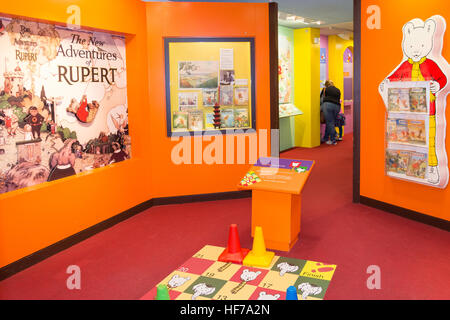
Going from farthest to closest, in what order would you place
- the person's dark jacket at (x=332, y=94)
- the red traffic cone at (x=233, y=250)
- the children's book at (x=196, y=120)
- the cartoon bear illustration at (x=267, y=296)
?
the person's dark jacket at (x=332, y=94) < the children's book at (x=196, y=120) < the red traffic cone at (x=233, y=250) < the cartoon bear illustration at (x=267, y=296)

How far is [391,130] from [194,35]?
2857 millimetres

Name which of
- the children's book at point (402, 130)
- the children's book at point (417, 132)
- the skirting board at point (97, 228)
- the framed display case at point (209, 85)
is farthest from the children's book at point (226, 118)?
the children's book at point (417, 132)

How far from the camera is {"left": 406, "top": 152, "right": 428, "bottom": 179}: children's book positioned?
4.57 m

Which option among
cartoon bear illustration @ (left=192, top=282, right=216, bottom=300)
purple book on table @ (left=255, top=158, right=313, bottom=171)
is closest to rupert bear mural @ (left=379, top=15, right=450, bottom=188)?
purple book on table @ (left=255, top=158, right=313, bottom=171)

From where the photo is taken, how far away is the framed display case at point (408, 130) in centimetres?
451

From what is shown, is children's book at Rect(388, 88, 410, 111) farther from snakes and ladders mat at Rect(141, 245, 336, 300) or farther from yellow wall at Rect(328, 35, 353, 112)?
yellow wall at Rect(328, 35, 353, 112)

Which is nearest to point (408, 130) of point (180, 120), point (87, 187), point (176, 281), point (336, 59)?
point (180, 120)

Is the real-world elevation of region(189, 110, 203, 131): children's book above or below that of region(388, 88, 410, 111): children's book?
below

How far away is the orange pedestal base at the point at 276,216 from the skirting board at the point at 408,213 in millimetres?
1661

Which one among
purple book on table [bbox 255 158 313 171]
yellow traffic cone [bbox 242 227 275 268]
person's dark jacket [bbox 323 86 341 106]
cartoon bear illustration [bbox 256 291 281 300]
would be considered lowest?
cartoon bear illustration [bbox 256 291 281 300]

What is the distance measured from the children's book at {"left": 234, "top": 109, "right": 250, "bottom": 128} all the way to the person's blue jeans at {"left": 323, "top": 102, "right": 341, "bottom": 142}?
512cm

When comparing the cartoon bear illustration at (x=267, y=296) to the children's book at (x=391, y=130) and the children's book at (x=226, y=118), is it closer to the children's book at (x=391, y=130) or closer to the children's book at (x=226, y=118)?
the children's book at (x=391, y=130)

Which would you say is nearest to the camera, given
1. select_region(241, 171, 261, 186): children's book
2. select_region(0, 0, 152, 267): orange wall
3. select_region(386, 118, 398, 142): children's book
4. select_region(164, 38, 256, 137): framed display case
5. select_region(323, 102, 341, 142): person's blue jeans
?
select_region(0, 0, 152, 267): orange wall
